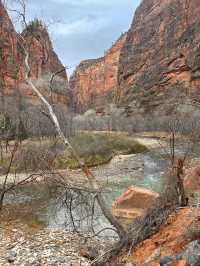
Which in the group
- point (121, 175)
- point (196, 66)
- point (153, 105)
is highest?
point (196, 66)

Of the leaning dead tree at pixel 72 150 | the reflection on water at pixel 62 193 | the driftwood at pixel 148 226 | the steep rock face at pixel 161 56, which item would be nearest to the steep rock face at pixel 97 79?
the steep rock face at pixel 161 56

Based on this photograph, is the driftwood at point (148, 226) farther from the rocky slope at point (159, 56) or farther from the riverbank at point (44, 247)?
the rocky slope at point (159, 56)

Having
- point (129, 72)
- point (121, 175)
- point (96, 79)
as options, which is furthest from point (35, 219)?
point (96, 79)

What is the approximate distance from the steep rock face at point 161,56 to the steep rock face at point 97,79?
1148 inches

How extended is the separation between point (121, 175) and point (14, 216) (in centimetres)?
1080

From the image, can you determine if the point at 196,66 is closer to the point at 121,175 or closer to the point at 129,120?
the point at 129,120

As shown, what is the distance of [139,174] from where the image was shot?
23.7 m

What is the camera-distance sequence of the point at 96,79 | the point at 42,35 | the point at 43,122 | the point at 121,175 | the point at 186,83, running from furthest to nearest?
the point at 96,79 < the point at 186,83 < the point at 43,122 < the point at 121,175 < the point at 42,35

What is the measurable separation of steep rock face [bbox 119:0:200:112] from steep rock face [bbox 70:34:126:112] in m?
29.2

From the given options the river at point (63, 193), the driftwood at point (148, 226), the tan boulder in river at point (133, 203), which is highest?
the driftwood at point (148, 226)

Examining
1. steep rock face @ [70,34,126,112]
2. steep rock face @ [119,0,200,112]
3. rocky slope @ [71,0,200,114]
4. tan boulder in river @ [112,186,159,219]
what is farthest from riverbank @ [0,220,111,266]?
steep rock face @ [70,34,126,112]

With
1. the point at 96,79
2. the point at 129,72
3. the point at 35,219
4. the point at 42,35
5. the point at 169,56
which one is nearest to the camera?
the point at 42,35

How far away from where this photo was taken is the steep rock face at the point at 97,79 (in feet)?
462

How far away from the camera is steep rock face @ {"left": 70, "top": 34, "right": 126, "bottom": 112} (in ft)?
462
